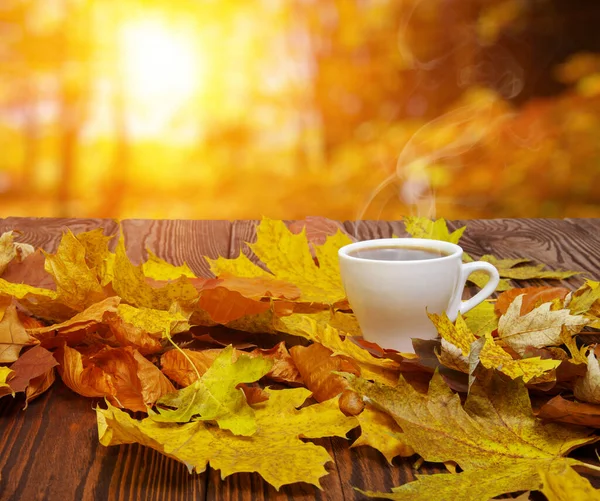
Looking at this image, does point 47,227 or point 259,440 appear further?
point 47,227

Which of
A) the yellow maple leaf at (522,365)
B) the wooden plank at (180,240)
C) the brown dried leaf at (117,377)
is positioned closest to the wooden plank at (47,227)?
the wooden plank at (180,240)

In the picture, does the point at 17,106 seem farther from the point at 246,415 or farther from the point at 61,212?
the point at 246,415

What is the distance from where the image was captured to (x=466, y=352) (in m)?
0.51

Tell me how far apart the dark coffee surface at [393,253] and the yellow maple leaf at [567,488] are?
32 centimetres

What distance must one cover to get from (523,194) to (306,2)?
1706mm

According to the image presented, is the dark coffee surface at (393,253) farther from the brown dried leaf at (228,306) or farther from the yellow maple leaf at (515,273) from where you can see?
the yellow maple leaf at (515,273)

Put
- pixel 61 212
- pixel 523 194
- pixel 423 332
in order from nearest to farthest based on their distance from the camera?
pixel 423 332 → pixel 61 212 → pixel 523 194

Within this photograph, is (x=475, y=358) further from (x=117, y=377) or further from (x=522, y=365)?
(x=117, y=377)

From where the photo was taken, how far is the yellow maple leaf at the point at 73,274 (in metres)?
0.60

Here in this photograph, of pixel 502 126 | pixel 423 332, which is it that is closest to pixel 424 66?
pixel 502 126

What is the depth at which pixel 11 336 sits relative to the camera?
0.56 metres

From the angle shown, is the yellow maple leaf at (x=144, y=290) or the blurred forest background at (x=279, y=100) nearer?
the yellow maple leaf at (x=144, y=290)

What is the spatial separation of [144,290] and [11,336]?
4.6 inches

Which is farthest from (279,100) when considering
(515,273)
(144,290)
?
(144,290)
